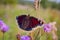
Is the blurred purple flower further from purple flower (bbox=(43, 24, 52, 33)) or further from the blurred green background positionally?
purple flower (bbox=(43, 24, 52, 33))

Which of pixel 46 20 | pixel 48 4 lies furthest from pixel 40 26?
pixel 48 4

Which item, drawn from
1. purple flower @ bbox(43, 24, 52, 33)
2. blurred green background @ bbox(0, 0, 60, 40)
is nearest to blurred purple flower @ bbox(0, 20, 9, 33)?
blurred green background @ bbox(0, 0, 60, 40)

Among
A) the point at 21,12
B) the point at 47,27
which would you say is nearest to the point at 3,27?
the point at 21,12

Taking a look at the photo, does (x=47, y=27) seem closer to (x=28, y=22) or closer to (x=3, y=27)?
(x=28, y=22)

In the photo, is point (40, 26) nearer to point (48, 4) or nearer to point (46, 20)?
point (46, 20)

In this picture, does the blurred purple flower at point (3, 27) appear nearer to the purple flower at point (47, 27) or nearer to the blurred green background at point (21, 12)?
the blurred green background at point (21, 12)

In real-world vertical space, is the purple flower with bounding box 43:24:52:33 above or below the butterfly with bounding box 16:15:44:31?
below
